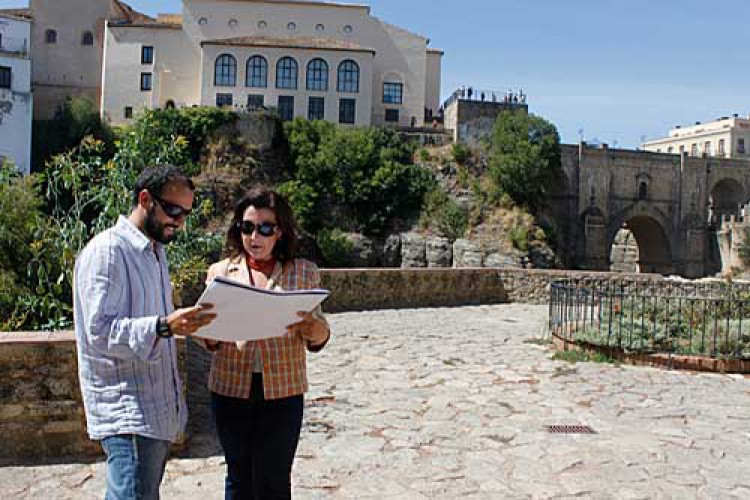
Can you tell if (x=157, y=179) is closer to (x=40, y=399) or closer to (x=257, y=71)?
(x=40, y=399)

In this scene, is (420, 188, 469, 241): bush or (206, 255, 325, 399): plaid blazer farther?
(420, 188, 469, 241): bush

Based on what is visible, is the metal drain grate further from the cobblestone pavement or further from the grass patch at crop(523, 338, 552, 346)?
the grass patch at crop(523, 338, 552, 346)

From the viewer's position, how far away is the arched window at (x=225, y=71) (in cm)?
4619

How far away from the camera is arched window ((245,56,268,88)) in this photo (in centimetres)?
4622

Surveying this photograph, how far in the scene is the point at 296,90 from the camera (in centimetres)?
4659

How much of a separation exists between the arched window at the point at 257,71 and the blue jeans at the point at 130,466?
45.5 metres

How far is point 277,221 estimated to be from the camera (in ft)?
11.4

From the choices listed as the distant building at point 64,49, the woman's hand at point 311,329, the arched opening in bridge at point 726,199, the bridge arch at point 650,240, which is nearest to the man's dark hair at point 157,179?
the woman's hand at point 311,329

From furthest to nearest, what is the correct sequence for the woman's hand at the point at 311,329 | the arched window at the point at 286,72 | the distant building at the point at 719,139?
the distant building at the point at 719,139 < the arched window at the point at 286,72 < the woman's hand at the point at 311,329

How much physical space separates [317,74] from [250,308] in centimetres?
4539

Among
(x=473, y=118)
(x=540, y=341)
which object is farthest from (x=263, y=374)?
(x=473, y=118)

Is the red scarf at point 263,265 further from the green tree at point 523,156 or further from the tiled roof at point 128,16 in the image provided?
the tiled roof at point 128,16

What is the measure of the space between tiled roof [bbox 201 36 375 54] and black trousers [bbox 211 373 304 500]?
4519cm

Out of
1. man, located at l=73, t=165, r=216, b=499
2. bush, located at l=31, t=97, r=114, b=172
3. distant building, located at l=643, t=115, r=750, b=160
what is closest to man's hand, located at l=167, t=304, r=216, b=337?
man, located at l=73, t=165, r=216, b=499
